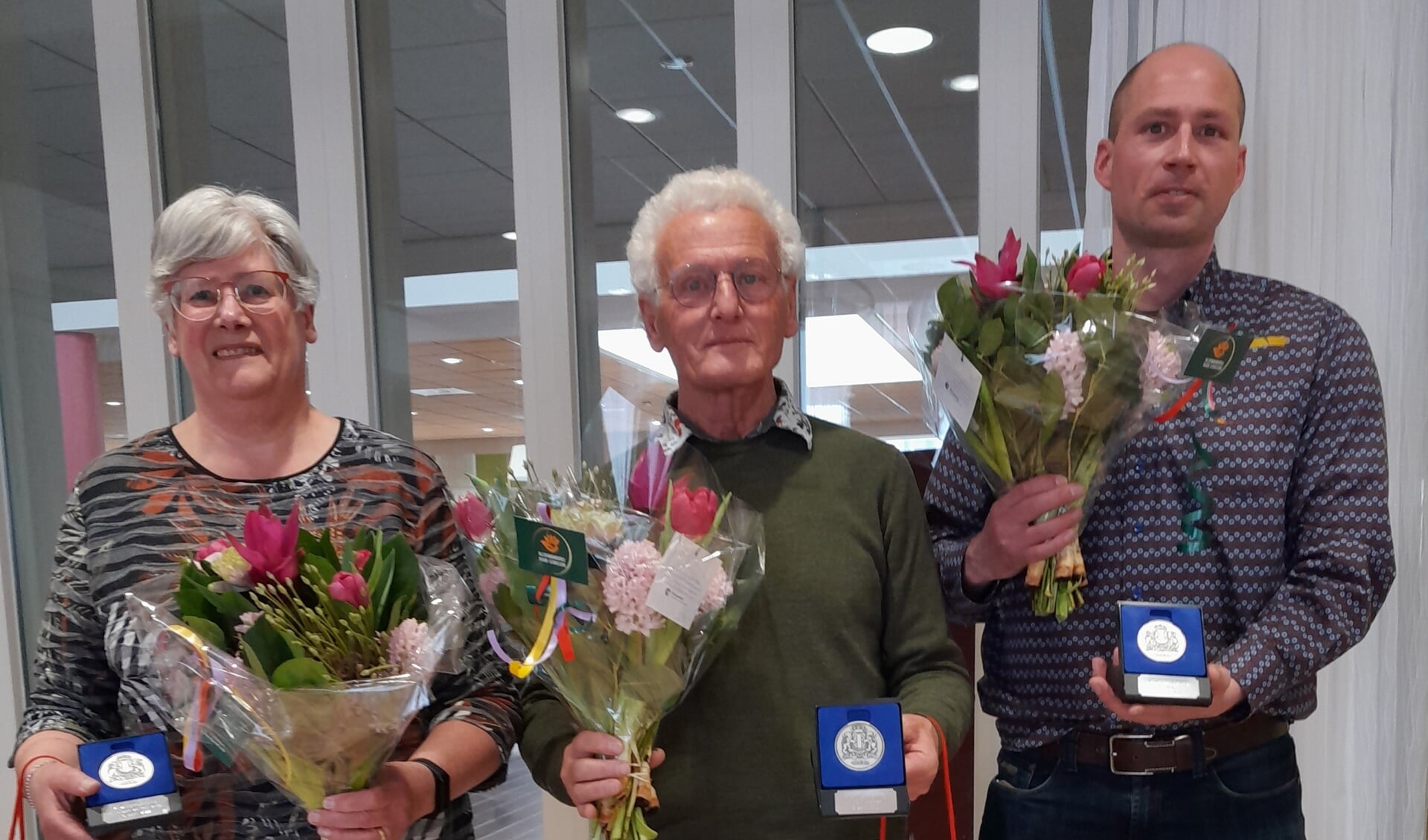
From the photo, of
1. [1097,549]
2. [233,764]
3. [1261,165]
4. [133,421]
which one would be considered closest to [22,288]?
[133,421]

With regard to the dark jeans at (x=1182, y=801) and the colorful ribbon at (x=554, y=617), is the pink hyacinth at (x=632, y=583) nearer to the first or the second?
the colorful ribbon at (x=554, y=617)

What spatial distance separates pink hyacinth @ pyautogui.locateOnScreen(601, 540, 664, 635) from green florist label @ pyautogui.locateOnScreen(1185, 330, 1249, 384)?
0.76 m

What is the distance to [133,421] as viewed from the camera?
2.95m

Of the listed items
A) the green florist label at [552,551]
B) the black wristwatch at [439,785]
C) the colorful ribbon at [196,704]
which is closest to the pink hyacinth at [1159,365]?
the green florist label at [552,551]

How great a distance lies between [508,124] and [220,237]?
1.40 meters

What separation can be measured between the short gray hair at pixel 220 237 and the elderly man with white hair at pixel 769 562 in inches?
21.4

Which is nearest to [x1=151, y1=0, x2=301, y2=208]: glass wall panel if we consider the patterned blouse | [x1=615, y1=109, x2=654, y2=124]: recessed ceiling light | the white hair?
[x1=615, y1=109, x2=654, y2=124]: recessed ceiling light

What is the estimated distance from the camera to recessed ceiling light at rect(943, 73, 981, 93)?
2.49 m

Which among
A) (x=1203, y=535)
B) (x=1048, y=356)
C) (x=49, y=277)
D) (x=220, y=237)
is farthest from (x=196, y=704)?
(x=49, y=277)

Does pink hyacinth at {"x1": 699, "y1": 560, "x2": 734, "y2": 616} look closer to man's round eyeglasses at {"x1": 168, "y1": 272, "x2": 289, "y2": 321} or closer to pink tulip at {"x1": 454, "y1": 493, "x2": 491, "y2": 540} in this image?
pink tulip at {"x1": 454, "y1": 493, "x2": 491, "y2": 540}

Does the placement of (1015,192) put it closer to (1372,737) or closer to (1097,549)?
(1097,549)

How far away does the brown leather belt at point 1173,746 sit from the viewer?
145 cm

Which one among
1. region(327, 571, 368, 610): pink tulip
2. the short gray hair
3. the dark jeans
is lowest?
the dark jeans

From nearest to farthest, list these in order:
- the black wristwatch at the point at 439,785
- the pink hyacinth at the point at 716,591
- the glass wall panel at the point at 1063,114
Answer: the pink hyacinth at the point at 716,591, the black wristwatch at the point at 439,785, the glass wall panel at the point at 1063,114
